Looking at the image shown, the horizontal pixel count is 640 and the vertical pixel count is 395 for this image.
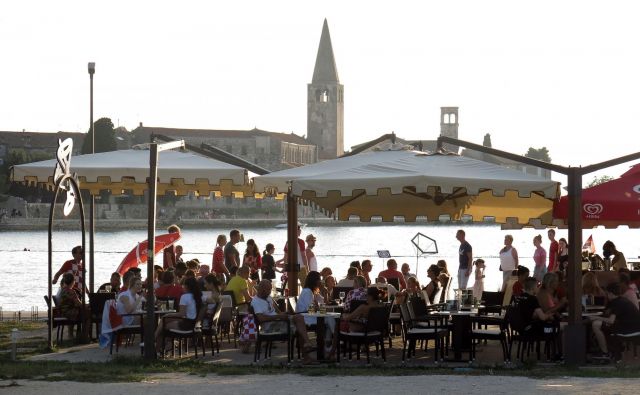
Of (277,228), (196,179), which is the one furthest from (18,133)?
(196,179)

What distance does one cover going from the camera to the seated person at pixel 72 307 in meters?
15.0

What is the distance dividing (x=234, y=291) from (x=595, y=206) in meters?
4.52

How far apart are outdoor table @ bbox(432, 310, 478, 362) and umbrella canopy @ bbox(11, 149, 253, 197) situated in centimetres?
394

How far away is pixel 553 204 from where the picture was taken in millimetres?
14914

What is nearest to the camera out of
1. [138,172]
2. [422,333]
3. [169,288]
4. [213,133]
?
[422,333]

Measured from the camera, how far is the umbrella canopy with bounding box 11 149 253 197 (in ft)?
52.4

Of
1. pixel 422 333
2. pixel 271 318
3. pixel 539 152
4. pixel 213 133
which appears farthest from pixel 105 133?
pixel 422 333

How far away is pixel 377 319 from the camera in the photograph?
1291 cm

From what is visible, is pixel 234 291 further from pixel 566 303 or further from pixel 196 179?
pixel 566 303

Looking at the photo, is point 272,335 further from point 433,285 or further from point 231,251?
point 231,251

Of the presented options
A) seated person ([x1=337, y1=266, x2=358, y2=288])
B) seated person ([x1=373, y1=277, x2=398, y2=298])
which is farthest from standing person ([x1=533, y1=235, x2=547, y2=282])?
seated person ([x1=337, y1=266, x2=358, y2=288])

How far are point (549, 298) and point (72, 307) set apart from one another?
577 centimetres

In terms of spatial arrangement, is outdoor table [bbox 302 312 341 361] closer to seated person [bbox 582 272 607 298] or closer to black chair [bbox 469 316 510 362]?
black chair [bbox 469 316 510 362]

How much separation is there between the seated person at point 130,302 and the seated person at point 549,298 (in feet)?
14.9
